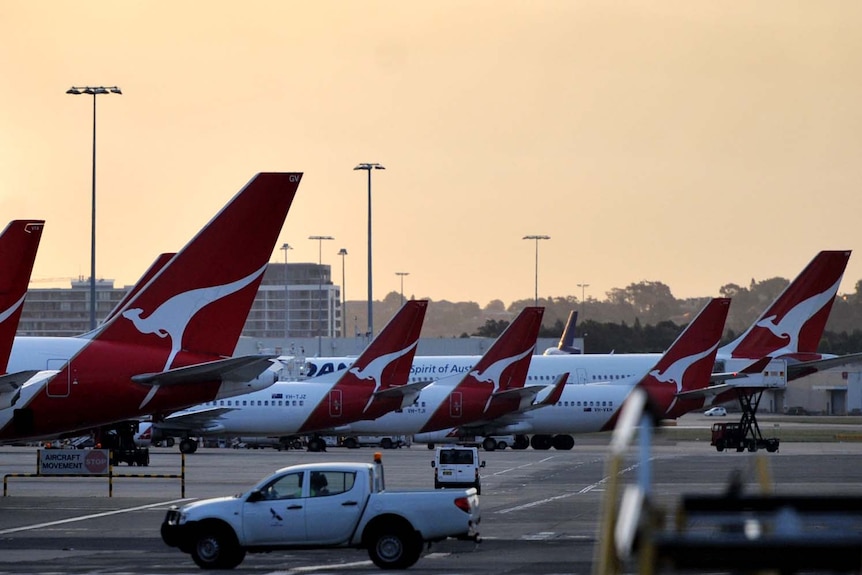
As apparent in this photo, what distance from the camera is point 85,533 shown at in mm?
28297

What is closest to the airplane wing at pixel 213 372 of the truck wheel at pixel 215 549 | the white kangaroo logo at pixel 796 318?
the truck wheel at pixel 215 549

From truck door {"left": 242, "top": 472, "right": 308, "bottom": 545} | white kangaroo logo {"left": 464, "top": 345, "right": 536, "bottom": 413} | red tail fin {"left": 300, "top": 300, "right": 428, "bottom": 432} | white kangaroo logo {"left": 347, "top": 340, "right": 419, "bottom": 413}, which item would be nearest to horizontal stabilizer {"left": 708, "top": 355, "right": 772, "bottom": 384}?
white kangaroo logo {"left": 464, "top": 345, "right": 536, "bottom": 413}

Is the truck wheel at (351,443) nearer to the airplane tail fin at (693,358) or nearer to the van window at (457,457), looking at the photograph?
the airplane tail fin at (693,358)

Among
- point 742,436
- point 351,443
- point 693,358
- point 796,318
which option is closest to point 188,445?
point 351,443

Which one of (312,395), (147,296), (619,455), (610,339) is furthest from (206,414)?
(610,339)

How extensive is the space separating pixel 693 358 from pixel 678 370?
992mm

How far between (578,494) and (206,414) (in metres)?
31.7

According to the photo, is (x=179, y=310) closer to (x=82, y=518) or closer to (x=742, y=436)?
(x=82, y=518)

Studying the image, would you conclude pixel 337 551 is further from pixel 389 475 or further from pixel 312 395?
pixel 312 395

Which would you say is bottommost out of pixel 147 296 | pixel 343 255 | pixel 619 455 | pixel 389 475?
pixel 389 475

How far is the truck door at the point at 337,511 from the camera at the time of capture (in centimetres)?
2200

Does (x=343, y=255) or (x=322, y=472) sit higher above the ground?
(x=343, y=255)

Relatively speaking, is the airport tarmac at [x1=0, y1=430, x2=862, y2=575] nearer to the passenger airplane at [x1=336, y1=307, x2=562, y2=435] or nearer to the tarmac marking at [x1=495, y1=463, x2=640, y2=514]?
the tarmac marking at [x1=495, y1=463, x2=640, y2=514]

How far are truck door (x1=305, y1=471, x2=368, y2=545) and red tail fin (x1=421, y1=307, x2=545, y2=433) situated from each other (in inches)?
1695
